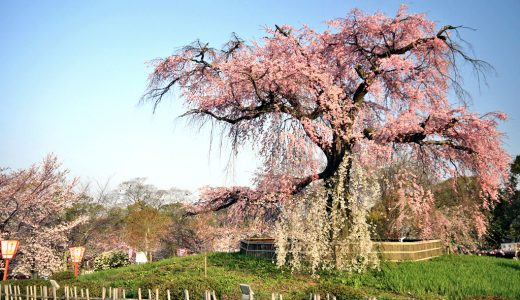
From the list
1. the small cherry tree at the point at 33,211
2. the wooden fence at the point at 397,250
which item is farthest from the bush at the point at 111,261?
the wooden fence at the point at 397,250

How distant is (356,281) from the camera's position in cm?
1421

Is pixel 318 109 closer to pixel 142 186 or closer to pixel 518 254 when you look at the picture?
pixel 518 254

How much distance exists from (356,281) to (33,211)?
64.6 feet

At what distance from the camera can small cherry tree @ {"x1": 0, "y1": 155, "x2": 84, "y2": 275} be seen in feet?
82.6

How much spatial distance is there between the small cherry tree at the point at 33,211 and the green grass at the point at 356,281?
9.01 meters

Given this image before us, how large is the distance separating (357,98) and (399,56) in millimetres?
2170

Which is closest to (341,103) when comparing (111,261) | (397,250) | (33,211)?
(397,250)

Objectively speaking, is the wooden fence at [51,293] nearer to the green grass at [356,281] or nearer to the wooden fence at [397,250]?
the green grass at [356,281]

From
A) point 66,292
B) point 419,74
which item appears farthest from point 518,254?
point 66,292

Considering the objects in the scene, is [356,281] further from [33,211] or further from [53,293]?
[33,211]

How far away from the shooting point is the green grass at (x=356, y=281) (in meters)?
12.3

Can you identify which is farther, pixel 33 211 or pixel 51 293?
pixel 33 211

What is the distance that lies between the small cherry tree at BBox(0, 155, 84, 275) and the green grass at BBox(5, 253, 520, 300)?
901 centimetres

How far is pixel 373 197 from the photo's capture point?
53.6 feet
